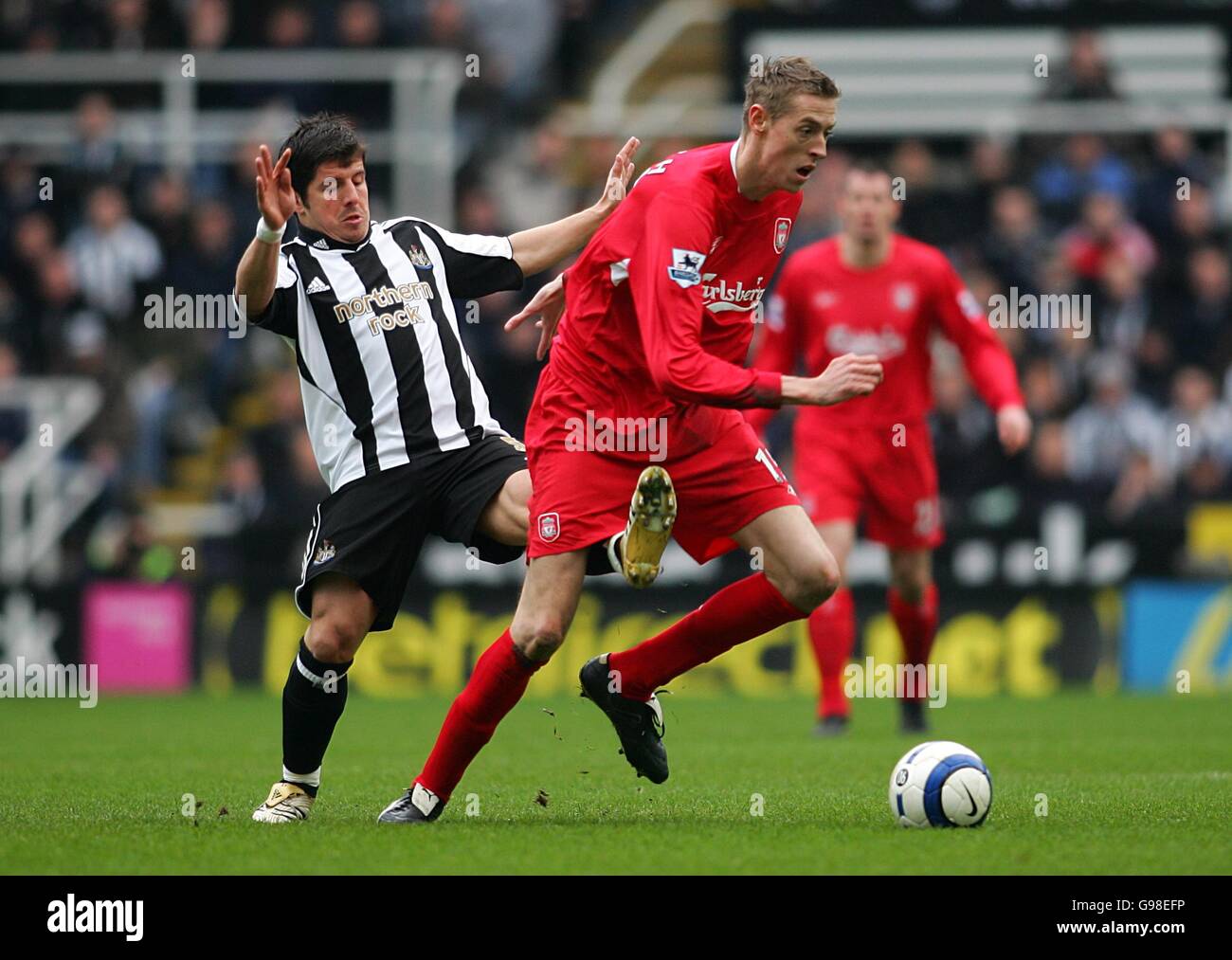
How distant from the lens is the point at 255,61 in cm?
1598

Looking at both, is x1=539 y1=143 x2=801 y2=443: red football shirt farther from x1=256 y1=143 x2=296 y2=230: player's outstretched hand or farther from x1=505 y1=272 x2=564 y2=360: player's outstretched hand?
x1=256 y1=143 x2=296 y2=230: player's outstretched hand

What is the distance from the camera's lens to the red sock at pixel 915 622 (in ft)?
31.7

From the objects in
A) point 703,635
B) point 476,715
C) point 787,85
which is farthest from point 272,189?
point 703,635

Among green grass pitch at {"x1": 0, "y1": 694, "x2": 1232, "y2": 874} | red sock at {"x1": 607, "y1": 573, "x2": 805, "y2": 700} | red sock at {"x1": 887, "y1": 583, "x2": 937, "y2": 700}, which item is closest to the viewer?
green grass pitch at {"x1": 0, "y1": 694, "x2": 1232, "y2": 874}

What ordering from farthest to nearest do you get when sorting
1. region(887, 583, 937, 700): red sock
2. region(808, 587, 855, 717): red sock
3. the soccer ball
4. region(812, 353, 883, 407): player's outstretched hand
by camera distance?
region(887, 583, 937, 700): red sock, region(808, 587, 855, 717): red sock, the soccer ball, region(812, 353, 883, 407): player's outstretched hand

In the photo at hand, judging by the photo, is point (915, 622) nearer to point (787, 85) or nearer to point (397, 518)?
point (397, 518)

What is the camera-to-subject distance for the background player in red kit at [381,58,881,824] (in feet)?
19.1

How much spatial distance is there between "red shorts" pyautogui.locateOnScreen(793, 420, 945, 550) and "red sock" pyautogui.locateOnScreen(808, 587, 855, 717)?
17.3 inches

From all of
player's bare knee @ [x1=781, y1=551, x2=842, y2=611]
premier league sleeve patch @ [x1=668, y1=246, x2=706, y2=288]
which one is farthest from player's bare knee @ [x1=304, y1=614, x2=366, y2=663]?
premier league sleeve patch @ [x1=668, y1=246, x2=706, y2=288]

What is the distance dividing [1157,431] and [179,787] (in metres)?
9.38

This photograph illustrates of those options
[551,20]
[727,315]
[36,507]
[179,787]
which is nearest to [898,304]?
[727,315]

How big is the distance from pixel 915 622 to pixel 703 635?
3571mm

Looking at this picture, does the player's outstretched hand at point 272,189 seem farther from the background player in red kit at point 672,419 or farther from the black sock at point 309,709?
the black sock at point 309,709
